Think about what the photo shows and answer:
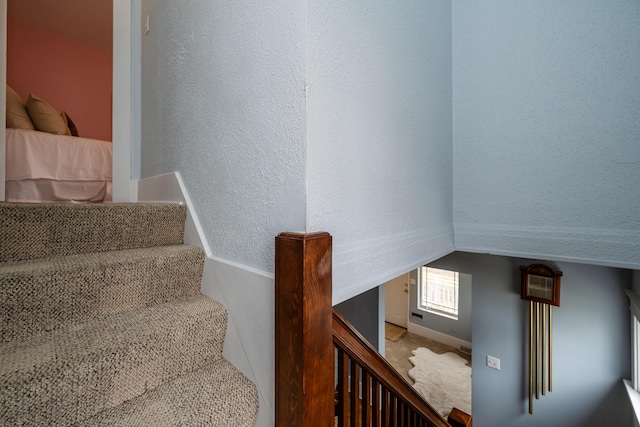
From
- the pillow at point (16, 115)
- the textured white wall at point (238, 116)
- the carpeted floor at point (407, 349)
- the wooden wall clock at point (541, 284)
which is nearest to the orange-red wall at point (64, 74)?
the pillow at point (16, 115)

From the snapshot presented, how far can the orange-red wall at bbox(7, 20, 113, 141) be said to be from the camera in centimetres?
282

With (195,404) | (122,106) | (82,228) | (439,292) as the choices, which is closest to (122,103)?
(122,106)

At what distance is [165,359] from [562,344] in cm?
300

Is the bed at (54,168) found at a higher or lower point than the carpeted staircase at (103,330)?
higher

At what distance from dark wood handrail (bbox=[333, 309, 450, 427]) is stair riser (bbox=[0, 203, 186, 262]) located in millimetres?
742

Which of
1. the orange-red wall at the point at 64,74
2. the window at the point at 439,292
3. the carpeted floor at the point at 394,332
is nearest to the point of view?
the orange-red wall at the point at 64,74

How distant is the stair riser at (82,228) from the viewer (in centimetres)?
75

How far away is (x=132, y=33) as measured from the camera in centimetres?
154

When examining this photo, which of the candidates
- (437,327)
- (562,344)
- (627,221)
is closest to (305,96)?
(627,221)

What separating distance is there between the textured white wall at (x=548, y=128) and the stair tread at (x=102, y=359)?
1.26 metres

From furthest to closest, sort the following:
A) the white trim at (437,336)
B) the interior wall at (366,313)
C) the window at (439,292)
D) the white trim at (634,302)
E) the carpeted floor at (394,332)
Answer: the carpeted floor at (394,332), the window at (439,292), the white trim at (437,336), the interior wall at (366,313), the white trim at (634,302)

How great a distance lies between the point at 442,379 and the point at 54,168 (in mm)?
5291

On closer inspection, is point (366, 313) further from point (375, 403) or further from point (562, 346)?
point (375, 403)

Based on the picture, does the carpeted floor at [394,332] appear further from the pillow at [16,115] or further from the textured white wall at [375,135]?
the pillow at [16,115]
